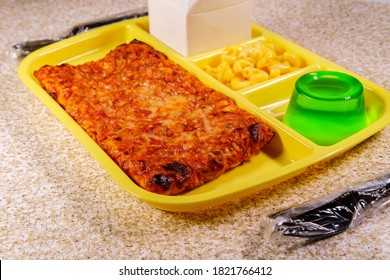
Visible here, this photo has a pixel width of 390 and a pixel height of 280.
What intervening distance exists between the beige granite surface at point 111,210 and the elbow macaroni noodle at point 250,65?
247 mm

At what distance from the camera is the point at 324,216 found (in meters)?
1.07

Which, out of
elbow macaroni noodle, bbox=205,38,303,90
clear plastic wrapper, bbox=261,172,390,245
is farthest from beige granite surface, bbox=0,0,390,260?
elbow macaroni noodle, bbox=205,38,303,90

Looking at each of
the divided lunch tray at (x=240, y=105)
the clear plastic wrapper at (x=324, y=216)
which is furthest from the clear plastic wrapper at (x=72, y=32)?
the clear plastic wrapper at (x=324, y=216)

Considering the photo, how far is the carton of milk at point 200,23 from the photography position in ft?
5.21

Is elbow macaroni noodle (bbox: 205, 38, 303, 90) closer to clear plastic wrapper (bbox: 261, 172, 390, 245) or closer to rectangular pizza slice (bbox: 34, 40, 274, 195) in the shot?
rectangular pizza slice (bbox: 34, 40, 274, 195)

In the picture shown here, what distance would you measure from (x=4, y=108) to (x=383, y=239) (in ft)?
3.25

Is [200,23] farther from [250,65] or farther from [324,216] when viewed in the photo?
[324,216]

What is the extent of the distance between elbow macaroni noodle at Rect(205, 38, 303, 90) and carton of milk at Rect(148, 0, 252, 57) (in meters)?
0.06

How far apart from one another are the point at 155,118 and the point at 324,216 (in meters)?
0.48

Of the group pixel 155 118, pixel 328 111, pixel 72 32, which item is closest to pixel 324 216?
pixel 328 111

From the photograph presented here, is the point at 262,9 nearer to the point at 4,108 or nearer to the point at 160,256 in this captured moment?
the point at 4,108

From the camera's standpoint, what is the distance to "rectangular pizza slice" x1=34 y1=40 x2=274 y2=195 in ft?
3.91

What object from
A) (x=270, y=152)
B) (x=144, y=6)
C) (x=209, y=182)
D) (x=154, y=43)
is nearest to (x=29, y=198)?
(x=209, y=182)

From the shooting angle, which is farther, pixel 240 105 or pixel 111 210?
pixel 240 105
